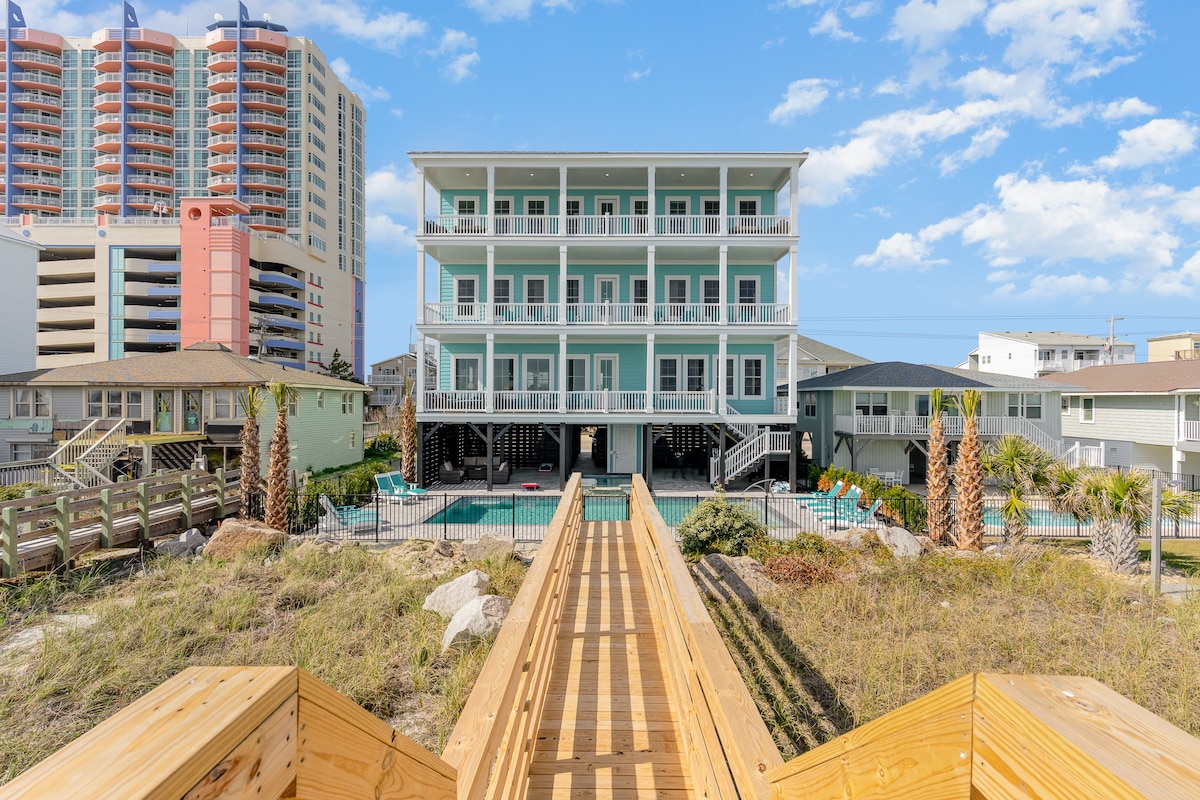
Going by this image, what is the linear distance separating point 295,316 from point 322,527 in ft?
145

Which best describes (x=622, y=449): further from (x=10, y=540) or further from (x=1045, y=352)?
(x=1045, y=352)

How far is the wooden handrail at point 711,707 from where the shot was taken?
212cm

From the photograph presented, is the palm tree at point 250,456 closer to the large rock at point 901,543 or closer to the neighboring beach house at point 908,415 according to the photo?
the large rock at point 901,543

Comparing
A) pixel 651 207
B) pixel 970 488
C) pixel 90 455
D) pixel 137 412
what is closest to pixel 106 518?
pixel 90 455

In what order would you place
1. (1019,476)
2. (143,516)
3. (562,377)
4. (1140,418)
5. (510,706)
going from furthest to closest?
(1140,418) → (562,377) → (143,516) → (1019,476) → (510,706)

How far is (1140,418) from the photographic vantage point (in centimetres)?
2673

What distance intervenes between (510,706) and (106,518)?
1429 cm

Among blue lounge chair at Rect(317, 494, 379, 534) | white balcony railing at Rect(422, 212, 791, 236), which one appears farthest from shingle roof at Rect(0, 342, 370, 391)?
white balcony railing at Rect(422, 212, 791, 236)

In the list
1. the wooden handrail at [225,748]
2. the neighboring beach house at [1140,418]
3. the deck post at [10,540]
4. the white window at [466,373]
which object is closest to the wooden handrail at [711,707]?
the wooden handrail at [225,748]

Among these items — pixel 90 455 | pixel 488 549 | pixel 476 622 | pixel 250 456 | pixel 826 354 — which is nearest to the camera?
pixel 476 622

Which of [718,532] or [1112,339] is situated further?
[1112,339]

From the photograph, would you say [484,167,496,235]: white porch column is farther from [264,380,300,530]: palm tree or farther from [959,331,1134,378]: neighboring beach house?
[959,331,1134,378]: neighboring beach house

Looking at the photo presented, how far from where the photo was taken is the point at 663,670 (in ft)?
16.2

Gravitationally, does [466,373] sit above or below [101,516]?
above
